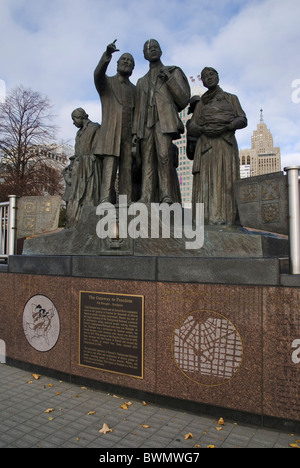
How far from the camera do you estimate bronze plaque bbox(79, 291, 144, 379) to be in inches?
150

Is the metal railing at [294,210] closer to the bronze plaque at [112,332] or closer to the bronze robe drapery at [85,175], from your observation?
the bronze plaque at [112,332]

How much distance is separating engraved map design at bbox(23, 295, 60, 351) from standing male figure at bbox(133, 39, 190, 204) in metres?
2.04

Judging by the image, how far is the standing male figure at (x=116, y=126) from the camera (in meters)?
5.47

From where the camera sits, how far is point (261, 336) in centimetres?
316

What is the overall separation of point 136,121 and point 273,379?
399 cm

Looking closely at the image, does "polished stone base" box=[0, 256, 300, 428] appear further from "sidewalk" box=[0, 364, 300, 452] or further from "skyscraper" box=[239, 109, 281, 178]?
"skyscraper" box=[239, 109, 281, 178]

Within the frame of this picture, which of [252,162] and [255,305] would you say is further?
[252,162]

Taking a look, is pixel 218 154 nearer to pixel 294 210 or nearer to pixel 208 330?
pixel 294 210

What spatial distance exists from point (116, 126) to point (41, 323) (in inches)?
121

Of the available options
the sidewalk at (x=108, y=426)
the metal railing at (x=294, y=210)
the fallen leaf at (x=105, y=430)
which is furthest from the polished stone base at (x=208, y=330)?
the fallen leaf at (x=105, y=430)

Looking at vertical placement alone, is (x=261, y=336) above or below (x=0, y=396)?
above
